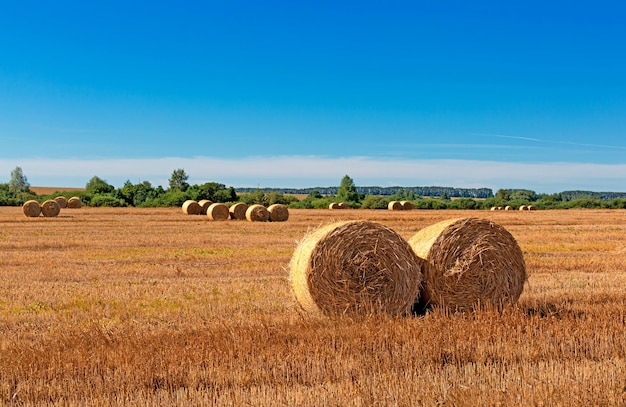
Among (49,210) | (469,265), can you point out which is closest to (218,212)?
(49,210)

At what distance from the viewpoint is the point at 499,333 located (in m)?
7.24

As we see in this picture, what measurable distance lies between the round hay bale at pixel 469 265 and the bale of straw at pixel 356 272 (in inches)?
13.5

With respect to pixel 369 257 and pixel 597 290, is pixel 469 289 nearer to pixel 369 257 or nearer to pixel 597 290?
pixel 369 257

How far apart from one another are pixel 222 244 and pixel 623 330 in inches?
584

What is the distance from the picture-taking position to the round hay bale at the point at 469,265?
9.24 m

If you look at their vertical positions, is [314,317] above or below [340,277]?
below

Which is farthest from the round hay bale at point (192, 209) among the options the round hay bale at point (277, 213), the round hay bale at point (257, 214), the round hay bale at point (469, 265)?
the round hay bale at point (469, 265)

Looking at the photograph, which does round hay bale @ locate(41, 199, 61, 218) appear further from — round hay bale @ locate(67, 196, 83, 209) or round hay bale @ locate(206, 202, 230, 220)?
round hay bale @ locate(67, 196, 83, 209)

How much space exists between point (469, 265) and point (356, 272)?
1691 millimetres

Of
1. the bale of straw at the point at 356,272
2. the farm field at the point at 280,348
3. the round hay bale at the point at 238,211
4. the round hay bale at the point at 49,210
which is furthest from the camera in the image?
the round hay bale at the point at 49,210

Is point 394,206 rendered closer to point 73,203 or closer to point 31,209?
point 73,203

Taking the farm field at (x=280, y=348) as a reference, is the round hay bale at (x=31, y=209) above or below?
above

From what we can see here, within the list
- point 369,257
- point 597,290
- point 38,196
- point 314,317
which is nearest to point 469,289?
point 369,257

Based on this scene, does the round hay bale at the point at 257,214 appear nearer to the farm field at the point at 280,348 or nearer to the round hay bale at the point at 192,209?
the round hay bale at the point at 192,209
